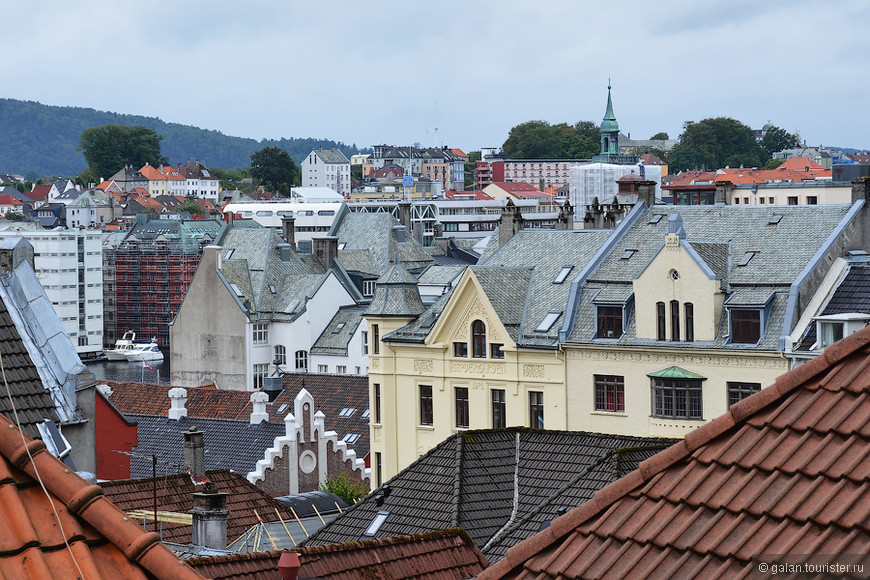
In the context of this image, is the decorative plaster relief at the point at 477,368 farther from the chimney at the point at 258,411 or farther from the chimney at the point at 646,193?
the chimney at the point at 258,411

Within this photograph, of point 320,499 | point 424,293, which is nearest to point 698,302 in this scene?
point 320,499

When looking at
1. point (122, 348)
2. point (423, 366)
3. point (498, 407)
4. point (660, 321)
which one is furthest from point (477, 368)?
point (122, 348)

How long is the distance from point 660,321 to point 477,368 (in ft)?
21.8

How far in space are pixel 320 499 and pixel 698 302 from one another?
42.4 ft

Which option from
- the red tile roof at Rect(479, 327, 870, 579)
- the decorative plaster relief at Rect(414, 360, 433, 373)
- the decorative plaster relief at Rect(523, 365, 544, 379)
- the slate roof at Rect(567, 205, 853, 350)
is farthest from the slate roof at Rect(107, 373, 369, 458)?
the red tile roof at Rect(479, 327, 870, 579)

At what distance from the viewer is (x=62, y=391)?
2717cm

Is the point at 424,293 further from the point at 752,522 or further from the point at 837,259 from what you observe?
the point at 752,522

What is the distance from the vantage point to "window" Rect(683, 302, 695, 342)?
4625cm

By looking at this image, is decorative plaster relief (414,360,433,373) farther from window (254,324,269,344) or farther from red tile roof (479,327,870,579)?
window (254,324,269,344)

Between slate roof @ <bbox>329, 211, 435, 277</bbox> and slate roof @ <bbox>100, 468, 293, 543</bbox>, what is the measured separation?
7450 cm

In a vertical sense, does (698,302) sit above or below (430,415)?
above

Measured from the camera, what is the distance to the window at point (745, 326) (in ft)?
148

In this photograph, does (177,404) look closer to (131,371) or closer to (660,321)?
(660,321)

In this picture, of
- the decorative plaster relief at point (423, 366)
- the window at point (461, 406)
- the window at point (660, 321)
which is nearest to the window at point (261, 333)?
the decorative plaster relief at point (423, 366)
